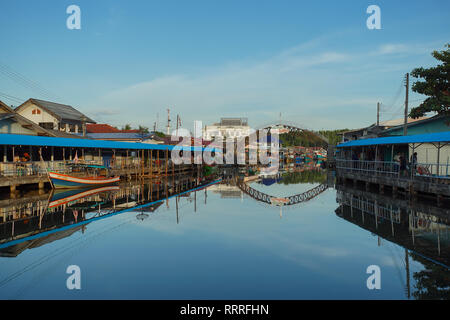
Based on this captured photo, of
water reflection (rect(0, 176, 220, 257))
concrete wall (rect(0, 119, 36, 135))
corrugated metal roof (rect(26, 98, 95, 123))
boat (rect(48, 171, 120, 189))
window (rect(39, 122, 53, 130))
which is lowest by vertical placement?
water reflection (rect(0, 176, 220, 257))

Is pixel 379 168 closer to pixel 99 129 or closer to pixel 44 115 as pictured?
pixel 44 115

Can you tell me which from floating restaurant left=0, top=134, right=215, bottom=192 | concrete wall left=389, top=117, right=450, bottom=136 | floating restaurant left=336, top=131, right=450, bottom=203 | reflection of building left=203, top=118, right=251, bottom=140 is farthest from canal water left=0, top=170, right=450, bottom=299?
reflection of building left=203, top=118, right=251, bottom=140

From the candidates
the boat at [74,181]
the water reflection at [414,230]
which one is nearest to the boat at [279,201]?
the water reflection at [414,230]

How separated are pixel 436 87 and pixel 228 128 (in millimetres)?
117242

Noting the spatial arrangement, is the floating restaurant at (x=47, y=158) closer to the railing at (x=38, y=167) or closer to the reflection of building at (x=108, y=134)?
the railing at (x=38, y=167)

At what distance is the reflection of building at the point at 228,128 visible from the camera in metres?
133

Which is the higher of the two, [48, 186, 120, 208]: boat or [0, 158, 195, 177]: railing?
[0, 158, 195, 177]: railing

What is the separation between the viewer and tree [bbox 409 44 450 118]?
22.9 meters

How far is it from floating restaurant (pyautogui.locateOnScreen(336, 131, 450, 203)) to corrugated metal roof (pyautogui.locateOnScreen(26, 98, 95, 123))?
2641 cm

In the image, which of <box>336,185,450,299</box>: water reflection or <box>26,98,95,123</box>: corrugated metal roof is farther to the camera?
<box>26,98,95,123</box>: corrugated metal roof

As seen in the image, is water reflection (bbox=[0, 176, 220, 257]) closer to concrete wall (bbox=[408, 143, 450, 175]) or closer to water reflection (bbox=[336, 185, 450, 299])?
water reflection (bbox=[336, 185, 450, 299])

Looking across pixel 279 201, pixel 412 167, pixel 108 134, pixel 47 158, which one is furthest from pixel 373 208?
pixel 108 134

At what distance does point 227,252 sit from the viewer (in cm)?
936
